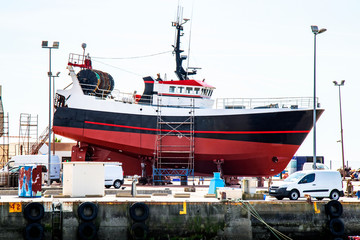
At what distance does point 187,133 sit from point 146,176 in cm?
495

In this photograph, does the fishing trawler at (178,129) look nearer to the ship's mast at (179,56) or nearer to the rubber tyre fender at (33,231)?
the ship's mast at (179,56)

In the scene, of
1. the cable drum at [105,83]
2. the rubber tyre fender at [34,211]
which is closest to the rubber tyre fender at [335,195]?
A: the rubber tyre fender at [34,211]

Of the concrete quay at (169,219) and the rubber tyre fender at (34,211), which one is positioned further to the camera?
the concrete quay at (169,219)

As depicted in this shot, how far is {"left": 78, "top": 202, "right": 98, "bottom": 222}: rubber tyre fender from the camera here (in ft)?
71.9

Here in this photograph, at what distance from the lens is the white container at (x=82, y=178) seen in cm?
2484

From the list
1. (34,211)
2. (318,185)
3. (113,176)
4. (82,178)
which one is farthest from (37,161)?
(318,185)

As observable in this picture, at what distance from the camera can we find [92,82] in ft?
149

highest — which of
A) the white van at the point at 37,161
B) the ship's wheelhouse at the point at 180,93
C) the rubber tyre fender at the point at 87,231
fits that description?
the ship's wheelhouse at the point at 180,93

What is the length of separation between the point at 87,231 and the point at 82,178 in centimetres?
362

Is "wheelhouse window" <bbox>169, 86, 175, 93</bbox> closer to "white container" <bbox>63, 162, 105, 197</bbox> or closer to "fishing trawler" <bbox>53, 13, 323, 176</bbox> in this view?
"fishing trawler" <bbox>53, 13, 323, 176</bbox>

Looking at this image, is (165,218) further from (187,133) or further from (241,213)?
(187,133)

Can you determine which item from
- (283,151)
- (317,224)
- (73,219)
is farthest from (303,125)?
(73,219)

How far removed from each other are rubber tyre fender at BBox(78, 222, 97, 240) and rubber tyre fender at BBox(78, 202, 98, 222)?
25cm

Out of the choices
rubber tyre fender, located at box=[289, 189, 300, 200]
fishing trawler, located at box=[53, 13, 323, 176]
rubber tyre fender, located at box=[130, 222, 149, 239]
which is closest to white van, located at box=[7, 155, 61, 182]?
fishing trawler, located at box=[53, 13, 323, 176]
